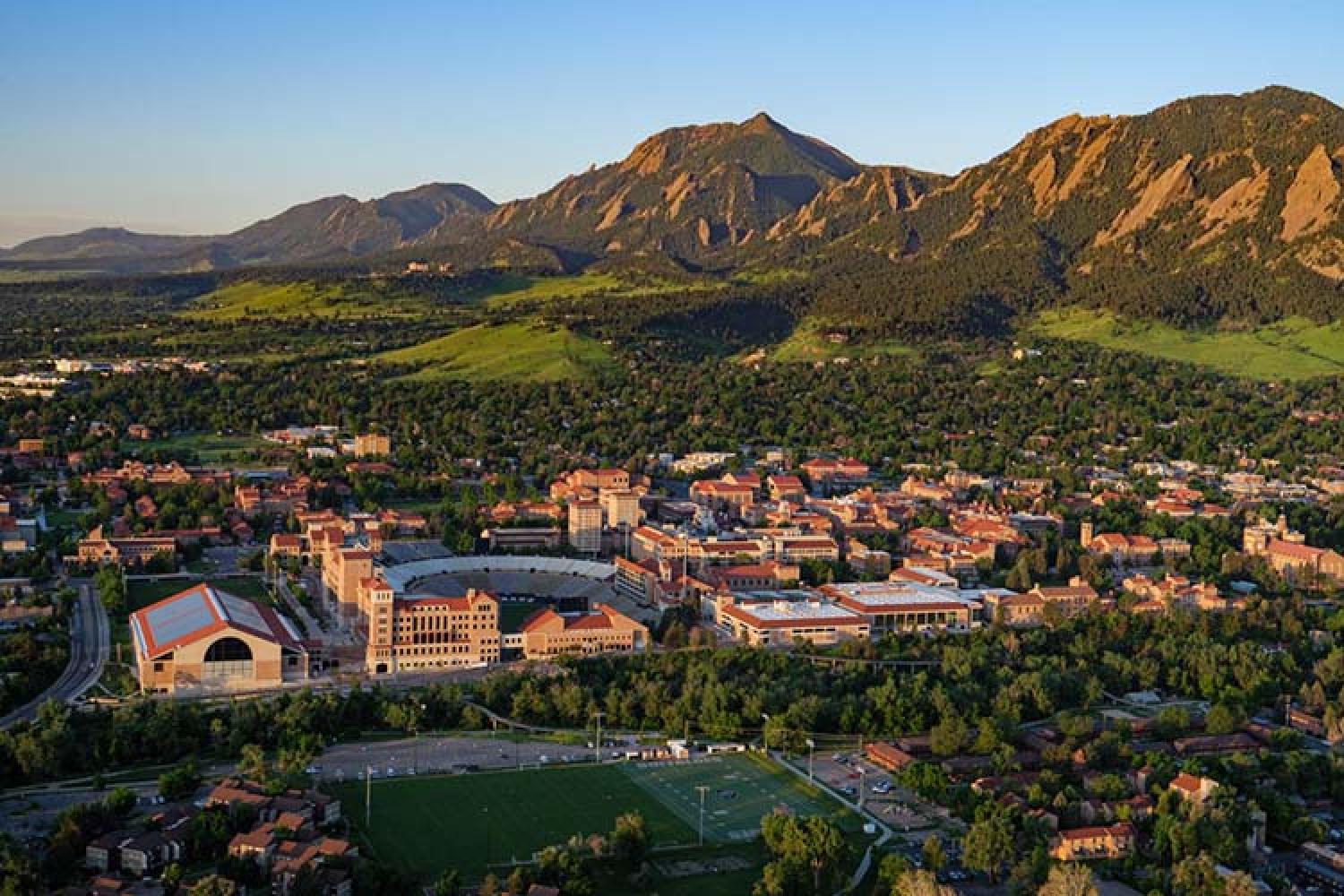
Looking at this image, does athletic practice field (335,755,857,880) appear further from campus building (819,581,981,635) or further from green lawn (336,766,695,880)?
campus building (819,581,981,635)

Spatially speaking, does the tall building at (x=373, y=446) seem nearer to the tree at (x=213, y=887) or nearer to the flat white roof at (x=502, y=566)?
the flat white roof at (x=502, y=566)

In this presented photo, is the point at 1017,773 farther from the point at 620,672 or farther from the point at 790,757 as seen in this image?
the point at 620,672

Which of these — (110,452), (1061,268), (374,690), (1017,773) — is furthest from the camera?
(1061,268)

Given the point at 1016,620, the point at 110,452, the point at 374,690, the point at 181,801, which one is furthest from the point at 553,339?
the point at 181,801

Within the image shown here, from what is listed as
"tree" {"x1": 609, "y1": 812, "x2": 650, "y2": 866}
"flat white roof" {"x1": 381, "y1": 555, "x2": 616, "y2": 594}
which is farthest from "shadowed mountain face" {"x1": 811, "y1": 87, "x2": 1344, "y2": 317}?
"tree" {"x1": 609, "y1": 812, "x2": 650, "y2": 866}

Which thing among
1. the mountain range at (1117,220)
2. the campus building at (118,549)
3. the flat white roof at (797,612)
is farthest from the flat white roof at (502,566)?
the mountain range at (1117,220)
